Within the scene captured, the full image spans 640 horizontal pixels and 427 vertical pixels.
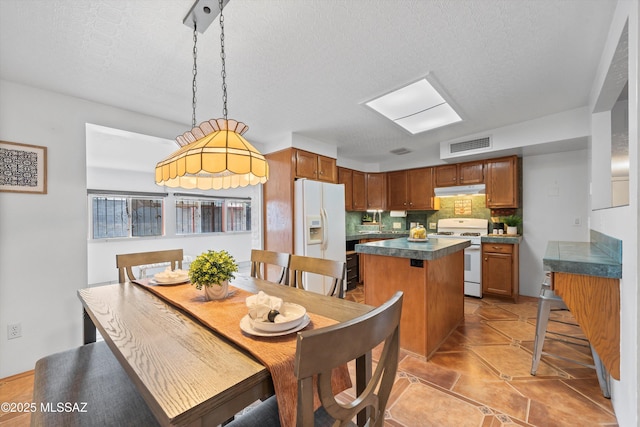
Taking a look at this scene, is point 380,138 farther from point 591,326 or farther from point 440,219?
point 591,326

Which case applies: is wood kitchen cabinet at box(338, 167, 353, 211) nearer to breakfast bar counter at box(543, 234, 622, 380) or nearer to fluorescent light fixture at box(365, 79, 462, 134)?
fluorescent light fixture at box(365, 79, 462, 134)

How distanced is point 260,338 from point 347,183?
417 cm

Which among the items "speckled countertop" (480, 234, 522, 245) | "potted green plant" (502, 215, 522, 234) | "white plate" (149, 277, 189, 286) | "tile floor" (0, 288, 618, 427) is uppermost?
"potted green plant" (502, 215, 522, 234)

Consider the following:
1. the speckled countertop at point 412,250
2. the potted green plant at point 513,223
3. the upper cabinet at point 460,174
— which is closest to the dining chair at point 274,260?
the speckled countertop at point 412,250

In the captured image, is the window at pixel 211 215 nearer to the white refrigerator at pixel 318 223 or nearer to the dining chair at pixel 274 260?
the white refrigerator at pixel 318 223

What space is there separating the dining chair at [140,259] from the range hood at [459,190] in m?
3.96

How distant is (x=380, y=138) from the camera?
3.78 metres

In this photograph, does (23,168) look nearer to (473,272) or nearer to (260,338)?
(260,338)

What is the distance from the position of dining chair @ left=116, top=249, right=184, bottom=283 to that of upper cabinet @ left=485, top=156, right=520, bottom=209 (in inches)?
164

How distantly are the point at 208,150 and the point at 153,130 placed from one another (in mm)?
2244

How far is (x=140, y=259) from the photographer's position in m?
2.14

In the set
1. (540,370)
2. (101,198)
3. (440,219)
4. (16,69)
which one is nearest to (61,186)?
(16,69)

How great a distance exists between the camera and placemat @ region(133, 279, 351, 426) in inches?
31.3

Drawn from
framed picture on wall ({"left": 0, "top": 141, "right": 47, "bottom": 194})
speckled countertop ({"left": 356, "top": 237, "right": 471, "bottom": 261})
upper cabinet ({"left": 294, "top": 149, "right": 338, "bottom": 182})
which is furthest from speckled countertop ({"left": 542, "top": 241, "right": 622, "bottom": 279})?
framed picture on wall ({"left": 0, "top": 141, "right": 47, "bottom": 194})
